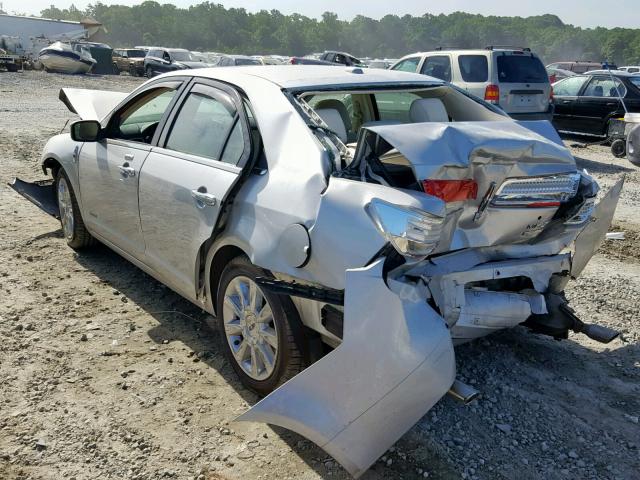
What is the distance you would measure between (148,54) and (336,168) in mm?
37378

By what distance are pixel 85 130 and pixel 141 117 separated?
1.72 ft

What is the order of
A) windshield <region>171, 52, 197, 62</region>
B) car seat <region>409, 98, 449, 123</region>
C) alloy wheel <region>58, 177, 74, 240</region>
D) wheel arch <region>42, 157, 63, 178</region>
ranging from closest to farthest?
car seat <region>409, 98, 449, 123</region> < alloy wheel <region>58, 177, 74, 240</region> < wheel arch <region>42, 157, 63, 178</region> < windshield <region>171, 52, 197, 62</region>

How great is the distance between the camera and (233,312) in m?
3.47

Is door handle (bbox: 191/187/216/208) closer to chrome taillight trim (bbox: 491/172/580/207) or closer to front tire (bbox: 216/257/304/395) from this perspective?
front tire (bbox: 216/257/304/395)

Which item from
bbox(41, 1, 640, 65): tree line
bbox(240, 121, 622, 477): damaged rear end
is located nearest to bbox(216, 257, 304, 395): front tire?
bbox(240, 121, 622, 477): damaged rear end

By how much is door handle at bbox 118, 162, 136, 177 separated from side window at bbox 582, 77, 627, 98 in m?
11.7

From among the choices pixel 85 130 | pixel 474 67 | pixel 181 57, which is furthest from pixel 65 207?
pixel 181 57

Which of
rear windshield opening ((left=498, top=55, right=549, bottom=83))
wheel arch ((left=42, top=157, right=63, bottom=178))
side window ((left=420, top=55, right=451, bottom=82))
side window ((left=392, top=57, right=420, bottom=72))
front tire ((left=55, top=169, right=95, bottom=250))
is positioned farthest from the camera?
side window ((left=392, top=57, right=420, bottom=72))

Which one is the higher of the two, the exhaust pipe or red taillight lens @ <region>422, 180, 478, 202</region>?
red taillight lens @ <region>422, 180, 478, 202</region>

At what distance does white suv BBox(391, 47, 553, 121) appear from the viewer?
434 inches

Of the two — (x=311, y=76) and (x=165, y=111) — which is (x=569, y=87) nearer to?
(x=311, y=76)

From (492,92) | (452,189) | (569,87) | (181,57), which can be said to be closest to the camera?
(452,189)

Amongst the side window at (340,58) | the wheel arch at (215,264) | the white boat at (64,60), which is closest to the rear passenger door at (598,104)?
the wheel arch at (215,264)

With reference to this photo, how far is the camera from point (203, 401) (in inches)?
134
